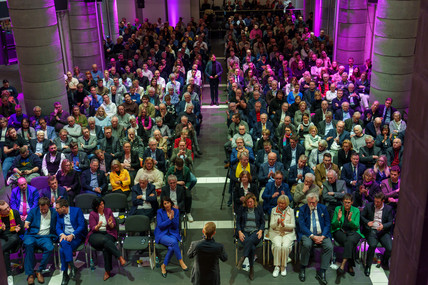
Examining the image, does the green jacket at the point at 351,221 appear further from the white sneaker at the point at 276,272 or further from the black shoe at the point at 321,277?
the white sneaker at the point at 276,272

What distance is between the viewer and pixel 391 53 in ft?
40.2

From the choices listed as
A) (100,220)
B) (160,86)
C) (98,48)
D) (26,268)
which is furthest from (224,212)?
(98,48)

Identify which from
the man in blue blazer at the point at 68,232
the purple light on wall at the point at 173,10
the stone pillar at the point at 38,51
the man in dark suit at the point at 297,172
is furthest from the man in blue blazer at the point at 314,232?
the purple light on wall at the point at 173,10

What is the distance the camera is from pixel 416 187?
2.72 m

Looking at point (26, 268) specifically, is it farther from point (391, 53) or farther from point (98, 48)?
point (98, 48)

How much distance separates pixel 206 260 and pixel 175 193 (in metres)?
2.37

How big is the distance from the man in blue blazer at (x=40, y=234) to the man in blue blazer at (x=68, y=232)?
0.16 meters

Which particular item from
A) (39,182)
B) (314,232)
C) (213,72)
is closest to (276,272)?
(314,232)

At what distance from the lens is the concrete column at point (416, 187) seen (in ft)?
8.57

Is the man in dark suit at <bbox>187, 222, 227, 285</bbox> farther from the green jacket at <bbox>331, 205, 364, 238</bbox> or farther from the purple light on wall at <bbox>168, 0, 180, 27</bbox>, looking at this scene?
the purple light on wall at <bbox>168, 0, 180, 27</bbox>

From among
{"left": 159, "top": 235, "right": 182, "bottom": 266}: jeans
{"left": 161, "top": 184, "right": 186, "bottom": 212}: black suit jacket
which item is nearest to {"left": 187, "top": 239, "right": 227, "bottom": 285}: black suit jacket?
{"left": 159, "top": 235, "right": 182, "bottom": 266}: jeans

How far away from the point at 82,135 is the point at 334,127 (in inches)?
231

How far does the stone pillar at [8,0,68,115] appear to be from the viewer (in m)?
11.8

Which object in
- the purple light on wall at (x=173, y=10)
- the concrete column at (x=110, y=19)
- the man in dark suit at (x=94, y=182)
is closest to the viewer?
the man in dark suit at (x=94, y=182)
